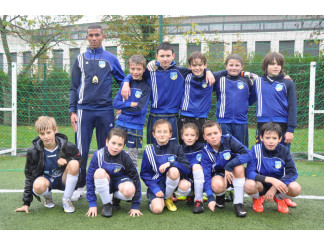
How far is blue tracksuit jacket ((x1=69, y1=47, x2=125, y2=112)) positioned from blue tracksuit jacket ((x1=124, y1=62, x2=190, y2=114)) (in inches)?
10.9

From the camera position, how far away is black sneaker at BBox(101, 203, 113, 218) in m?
2.69

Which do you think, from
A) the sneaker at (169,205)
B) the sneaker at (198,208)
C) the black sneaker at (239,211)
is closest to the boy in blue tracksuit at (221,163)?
the black sneaker at (239,211)

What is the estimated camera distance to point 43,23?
793 centimetres

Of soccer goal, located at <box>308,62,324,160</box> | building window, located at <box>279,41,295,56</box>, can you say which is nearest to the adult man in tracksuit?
soccer goal, located at <box>308,62,324,160</box>

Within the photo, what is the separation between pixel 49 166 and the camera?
296cm

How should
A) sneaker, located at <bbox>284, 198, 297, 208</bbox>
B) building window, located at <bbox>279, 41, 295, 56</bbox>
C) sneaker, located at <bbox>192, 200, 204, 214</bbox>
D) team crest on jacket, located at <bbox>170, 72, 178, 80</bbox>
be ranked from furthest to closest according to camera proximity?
1. building window, located at <bbox>279, 41, 295, 56</bbox>
2. team crest on jacket, located at <bbox>170, 72, 178, 80</bbox>
3. sneaker, located at <bbox>284, 198, 297, 208</bbox>
4. sneaker, located at <bbox>192, 200, 204, 214</bbox>

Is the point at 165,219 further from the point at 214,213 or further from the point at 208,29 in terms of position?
the point at 208,29

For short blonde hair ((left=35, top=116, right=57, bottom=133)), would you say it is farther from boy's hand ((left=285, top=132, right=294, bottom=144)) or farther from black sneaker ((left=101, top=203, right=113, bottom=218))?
boy's hand ((left=285, top=132, right=294, bottom=144))

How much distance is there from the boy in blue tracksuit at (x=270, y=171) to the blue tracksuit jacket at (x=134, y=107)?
4.06 ft

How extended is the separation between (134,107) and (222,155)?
1065mm

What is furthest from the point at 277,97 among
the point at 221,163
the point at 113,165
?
the point at 113,165

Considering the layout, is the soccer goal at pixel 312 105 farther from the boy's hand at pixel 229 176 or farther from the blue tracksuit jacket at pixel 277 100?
the boy's hand at pixel 229 176

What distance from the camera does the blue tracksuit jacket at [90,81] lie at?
11.0ft

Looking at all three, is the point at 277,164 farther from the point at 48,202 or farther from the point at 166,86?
the point at 48,202
